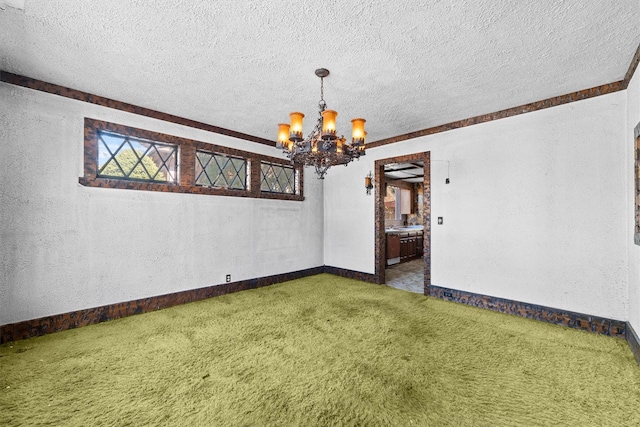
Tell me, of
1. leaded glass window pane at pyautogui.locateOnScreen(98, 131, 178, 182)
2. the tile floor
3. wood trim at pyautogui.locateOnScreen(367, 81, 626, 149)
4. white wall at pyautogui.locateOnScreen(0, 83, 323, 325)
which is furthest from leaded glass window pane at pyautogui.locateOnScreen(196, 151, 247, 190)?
the tile floor

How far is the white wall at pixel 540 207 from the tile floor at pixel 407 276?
0.63 metres

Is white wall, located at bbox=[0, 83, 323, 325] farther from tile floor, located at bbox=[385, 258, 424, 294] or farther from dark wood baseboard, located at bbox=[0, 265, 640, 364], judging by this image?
tile floor, located at bbox=[385, 258, 424, 294]

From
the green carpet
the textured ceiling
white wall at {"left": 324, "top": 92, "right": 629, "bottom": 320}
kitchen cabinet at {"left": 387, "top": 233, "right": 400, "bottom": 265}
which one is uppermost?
the textured ceiling

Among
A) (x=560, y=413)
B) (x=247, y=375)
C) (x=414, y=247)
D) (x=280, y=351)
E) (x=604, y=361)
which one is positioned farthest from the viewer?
(x=414, y=247)

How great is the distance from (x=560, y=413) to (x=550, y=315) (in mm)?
1890

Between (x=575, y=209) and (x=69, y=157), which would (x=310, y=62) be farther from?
(x=575, y=209)

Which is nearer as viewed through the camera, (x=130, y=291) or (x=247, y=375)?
(x=247, y=375)

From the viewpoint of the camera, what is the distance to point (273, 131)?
440 cm

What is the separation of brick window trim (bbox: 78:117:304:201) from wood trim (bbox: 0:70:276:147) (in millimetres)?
216

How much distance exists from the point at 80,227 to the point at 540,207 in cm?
536

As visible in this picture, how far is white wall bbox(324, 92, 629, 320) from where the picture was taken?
9.30ft

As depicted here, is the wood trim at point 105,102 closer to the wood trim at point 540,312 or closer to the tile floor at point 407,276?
the tile floor at point 407,276

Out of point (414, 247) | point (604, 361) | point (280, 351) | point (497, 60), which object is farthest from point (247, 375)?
point (414, 247)

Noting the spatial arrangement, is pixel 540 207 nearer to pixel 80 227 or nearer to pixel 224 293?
pixel 224 293
